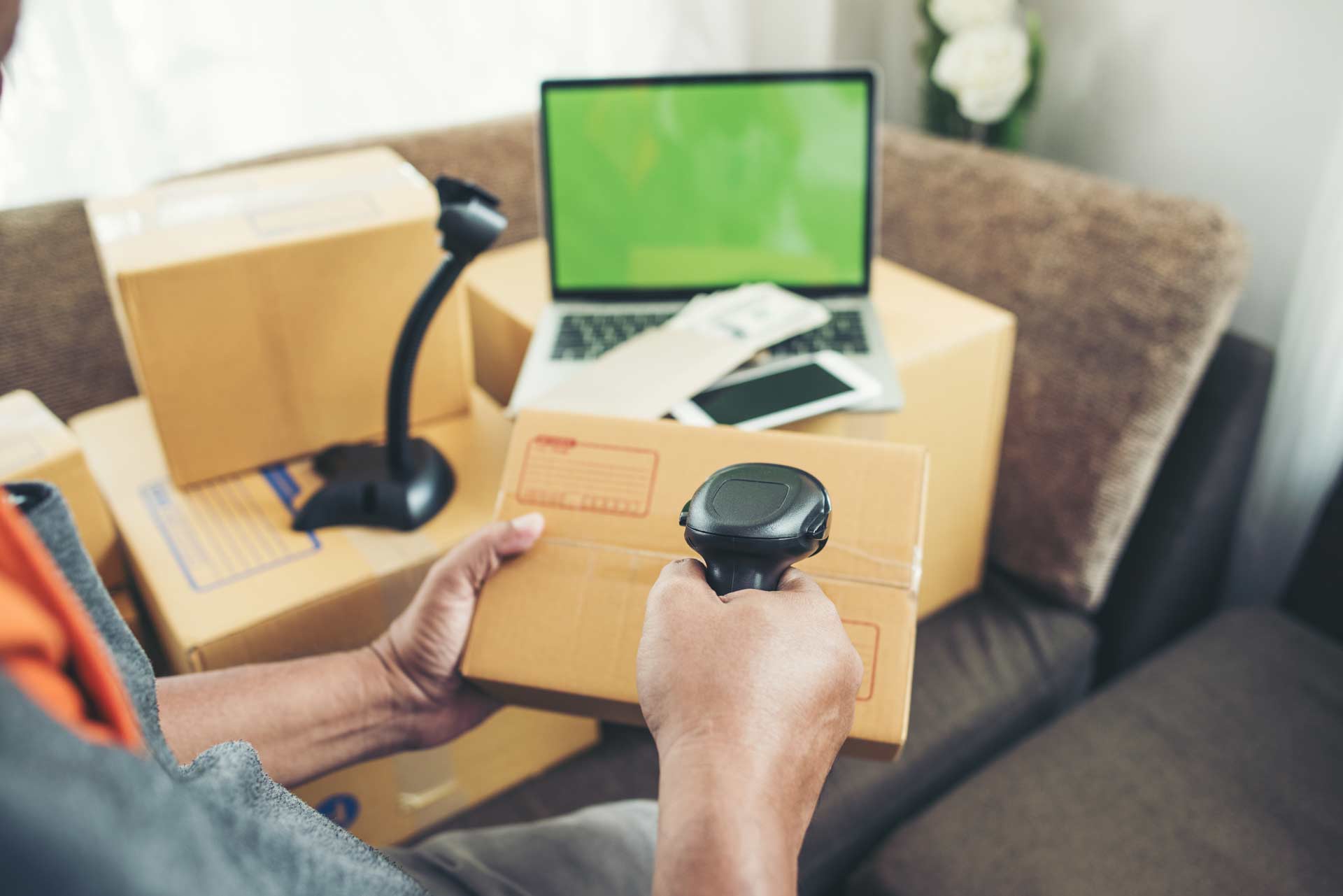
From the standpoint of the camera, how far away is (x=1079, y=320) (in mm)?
1229

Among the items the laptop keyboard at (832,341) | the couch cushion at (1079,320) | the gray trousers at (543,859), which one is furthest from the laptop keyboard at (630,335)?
the gray trousers at (543,859)

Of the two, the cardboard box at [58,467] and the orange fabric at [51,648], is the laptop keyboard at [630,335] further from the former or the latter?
the orange fabric at [51,648]

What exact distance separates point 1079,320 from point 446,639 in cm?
88

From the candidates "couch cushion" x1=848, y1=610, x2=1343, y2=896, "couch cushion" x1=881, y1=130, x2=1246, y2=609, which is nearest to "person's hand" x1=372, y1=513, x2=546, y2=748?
"couch cushion" x1=848, y1=610, x2=1343, y2=896

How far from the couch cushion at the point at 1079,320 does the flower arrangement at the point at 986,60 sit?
111 mm

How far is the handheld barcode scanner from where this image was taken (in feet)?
1.97

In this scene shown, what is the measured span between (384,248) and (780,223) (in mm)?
482

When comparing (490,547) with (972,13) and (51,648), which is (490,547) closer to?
(51,648)

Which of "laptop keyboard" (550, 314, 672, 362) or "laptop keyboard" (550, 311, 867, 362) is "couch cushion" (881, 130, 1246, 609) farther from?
"laptop keyboard" (550, 314, 672, 362)

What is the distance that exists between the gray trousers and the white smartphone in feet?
1.24

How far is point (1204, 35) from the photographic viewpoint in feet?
4.59

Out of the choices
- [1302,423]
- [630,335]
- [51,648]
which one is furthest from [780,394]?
[1302,423]

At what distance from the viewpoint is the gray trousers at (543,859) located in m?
0.76

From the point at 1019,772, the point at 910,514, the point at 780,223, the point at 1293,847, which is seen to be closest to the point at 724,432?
the point at 910,514
